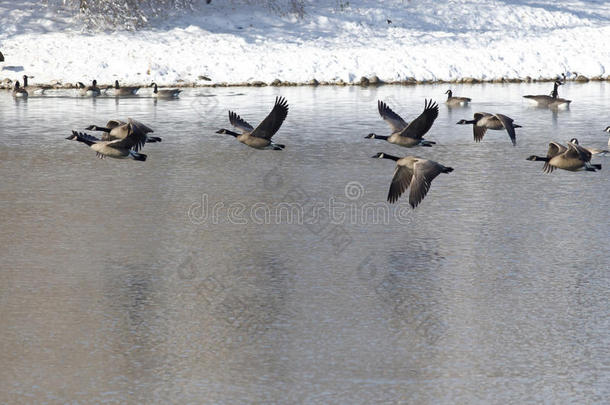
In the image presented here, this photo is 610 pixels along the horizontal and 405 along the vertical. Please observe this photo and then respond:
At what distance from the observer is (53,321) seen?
390 inches

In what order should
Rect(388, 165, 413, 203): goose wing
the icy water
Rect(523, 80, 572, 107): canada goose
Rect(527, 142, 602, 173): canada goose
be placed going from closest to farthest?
1. the icy water
2. Rect(388, 165, 413, 203): goose wing
3. Rect(527, 142, 602, 173): canada goose
4. Rect(523, 80, 572, 107): canada goose

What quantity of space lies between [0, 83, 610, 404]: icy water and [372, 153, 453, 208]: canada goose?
0.54m

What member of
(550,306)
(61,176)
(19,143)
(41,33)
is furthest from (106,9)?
(550,306)

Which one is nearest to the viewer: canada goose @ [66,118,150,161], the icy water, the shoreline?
the icy water

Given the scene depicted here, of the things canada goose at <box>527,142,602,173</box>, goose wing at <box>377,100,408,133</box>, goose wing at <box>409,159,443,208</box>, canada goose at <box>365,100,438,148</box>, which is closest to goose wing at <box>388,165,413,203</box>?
goose wing at <box>409,159,443,208</box>

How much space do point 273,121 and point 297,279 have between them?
5.26 metres

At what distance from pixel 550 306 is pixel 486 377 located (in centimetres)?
230

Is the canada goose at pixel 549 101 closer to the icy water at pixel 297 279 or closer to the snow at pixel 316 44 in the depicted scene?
the icy water at pixel 297 279

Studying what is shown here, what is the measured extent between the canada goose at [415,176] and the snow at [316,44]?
26636 millimetres

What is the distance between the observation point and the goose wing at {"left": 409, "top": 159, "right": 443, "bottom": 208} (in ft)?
45.4

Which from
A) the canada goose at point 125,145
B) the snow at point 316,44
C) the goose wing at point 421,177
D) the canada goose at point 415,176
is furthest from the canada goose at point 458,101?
the goose wing at point 421,177

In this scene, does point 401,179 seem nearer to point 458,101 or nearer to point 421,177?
point 421,177

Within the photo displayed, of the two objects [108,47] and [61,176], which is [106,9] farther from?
Result: [61,176]

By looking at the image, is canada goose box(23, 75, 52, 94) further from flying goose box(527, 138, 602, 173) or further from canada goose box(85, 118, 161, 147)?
flying goose box(527, 138, 602, 173)
